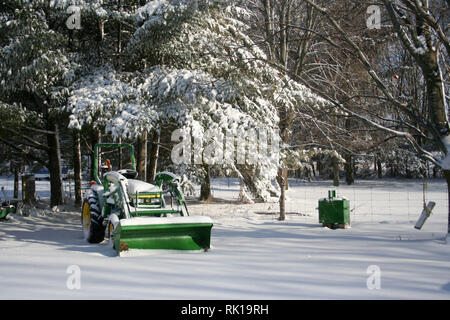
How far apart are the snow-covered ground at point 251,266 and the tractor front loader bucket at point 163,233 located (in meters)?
0.19

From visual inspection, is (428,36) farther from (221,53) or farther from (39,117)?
(39,117)

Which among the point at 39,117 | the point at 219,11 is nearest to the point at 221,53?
the point at 219,11

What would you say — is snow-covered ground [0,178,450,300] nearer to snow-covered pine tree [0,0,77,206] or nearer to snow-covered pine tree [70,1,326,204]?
snow-covered pine tree [70,1,326,204]


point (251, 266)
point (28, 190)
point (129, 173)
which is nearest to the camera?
point (251, 266)

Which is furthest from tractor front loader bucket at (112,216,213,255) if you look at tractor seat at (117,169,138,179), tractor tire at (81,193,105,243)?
tractor seat at (117,169,138,179)

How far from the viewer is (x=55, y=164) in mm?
12906

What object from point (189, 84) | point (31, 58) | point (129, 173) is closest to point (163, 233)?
point (129, 173)

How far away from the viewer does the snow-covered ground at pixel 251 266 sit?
3822mm

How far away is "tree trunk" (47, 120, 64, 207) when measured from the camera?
496 inches

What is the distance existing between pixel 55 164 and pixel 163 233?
8.11 metres

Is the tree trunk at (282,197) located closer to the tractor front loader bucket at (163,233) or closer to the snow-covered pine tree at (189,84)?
the snow-covered pine tree at (189,84)

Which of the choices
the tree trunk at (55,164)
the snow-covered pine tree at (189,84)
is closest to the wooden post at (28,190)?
the tree trunk at (55,164)

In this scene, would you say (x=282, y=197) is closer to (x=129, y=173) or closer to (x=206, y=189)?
(x=129, y=173)

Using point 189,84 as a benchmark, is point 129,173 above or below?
below
